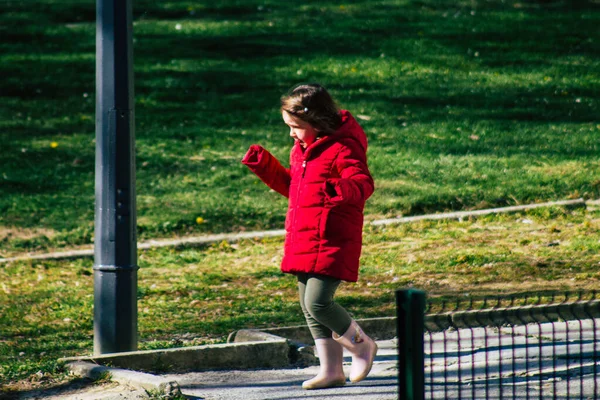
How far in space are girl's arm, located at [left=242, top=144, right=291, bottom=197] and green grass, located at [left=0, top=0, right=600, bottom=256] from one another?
17.6ft

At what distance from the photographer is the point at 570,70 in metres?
16.7

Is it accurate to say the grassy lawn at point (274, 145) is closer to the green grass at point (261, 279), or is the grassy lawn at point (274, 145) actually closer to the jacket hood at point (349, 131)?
the green grass at point (261, 279)

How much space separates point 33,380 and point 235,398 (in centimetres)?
118

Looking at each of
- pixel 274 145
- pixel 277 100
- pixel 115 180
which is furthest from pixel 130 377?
pixel 277 100

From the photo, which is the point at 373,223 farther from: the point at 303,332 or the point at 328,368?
the point at 328,368

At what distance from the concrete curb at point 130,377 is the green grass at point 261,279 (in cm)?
26

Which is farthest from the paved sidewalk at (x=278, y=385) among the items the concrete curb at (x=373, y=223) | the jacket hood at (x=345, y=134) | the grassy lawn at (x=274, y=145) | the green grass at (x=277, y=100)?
the green grass at (x=277, y=100)

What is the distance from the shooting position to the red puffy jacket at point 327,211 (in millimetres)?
4848

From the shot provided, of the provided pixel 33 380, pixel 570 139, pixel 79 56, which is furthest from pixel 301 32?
pixel 33 380

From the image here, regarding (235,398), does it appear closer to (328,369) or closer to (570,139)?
(328,369)

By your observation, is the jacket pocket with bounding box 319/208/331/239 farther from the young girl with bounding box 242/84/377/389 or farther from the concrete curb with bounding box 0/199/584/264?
the concrete curb with bounding box 0/199/584/264

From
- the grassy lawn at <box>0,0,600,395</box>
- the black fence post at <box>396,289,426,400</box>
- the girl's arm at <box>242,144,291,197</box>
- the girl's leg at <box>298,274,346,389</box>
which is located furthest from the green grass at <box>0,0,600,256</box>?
the black fence post at <box>396,289,426,400</box>

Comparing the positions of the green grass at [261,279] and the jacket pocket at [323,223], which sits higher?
the jacket pocket at [323,223]

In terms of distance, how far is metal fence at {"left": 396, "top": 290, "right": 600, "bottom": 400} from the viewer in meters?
3.12
